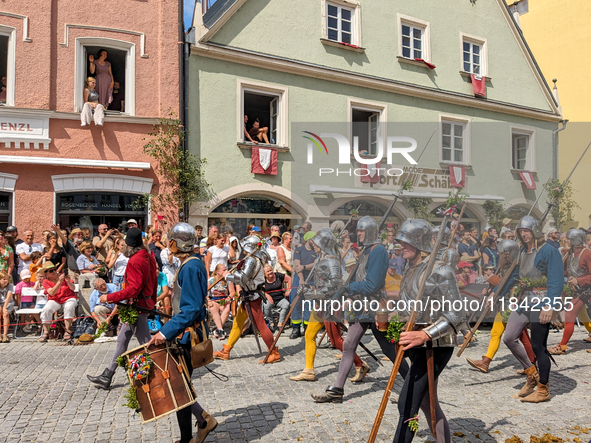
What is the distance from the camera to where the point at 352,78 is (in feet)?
49.6

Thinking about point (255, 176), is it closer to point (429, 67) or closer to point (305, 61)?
point (305, 61)

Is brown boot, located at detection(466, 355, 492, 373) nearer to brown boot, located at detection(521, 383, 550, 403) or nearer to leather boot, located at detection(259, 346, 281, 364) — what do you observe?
brown boot, located at detection(521, 383, 550, 403)

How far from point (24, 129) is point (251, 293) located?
755 cm

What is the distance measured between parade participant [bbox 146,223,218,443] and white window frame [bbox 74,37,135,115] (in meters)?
9.37

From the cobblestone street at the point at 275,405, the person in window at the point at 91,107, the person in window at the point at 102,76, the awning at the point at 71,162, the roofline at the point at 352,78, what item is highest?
the roofline at the point at 352,78

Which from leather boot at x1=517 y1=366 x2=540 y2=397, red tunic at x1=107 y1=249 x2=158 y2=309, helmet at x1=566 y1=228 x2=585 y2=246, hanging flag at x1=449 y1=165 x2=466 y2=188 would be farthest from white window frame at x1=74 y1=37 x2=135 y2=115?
leather boot at x1=517 y1=366 x2=540 y2=397

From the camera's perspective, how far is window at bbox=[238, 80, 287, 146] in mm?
13844

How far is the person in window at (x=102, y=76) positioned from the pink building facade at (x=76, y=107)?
0.55 feet

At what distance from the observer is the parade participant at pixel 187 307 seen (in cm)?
376

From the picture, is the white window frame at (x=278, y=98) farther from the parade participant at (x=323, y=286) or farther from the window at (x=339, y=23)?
the parade participant at (x=323, y=286)

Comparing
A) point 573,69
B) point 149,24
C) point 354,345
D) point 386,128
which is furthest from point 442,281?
point 573,69

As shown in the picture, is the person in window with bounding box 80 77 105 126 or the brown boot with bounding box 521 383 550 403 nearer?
the brown boot with bounding box 521 383 550 403

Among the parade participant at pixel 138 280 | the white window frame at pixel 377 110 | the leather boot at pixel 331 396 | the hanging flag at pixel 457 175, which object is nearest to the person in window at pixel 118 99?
the white window frame at pixel 377 110

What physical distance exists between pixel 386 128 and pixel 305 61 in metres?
3.31
